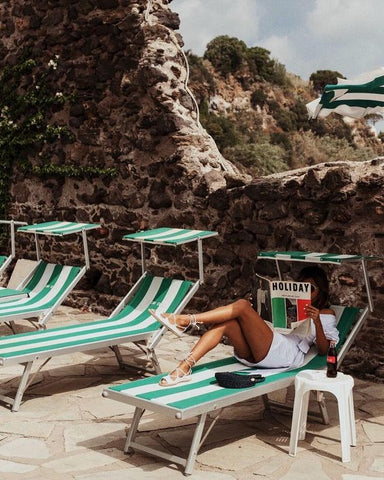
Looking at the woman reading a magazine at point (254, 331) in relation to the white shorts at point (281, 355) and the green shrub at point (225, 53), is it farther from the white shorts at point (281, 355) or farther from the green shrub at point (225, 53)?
the green shrub at point (225, 53)

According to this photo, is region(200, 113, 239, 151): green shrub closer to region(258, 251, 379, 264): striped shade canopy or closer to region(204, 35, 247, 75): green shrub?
region(204, 35, 247, 75): green shrub

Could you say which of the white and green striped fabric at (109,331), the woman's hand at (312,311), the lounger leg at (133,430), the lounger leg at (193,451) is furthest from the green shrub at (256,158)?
Result: the lounger leg at (193,451)

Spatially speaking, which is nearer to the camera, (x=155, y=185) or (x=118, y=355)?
(x=118, y=355)

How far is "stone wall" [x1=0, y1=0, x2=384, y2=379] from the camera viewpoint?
19.3 ft

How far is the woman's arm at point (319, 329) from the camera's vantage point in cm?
435

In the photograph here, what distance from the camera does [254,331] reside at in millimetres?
4430

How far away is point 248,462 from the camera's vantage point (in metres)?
3.97

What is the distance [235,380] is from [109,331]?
166 cm

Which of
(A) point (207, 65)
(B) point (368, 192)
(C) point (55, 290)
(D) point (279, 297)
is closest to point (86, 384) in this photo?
(C) point (55, 290)

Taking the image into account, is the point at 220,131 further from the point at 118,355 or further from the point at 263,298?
the point at 263,298

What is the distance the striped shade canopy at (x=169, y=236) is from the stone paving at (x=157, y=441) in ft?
3.91

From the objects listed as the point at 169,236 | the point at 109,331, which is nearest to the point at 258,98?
the point at 169,236

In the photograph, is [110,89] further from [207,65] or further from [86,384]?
[207,65]

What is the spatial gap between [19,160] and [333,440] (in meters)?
5.89
